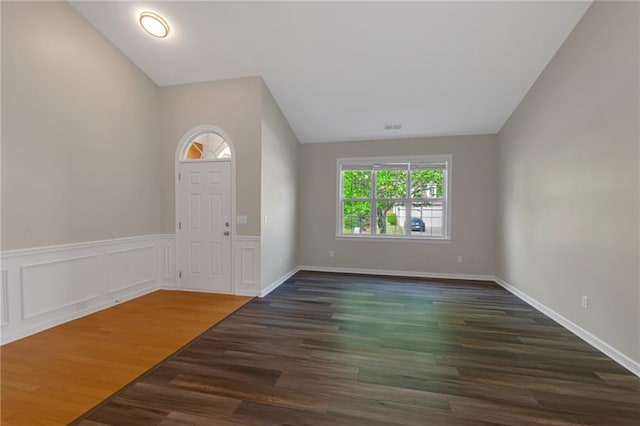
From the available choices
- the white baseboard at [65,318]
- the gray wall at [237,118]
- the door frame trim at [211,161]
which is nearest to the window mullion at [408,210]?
the gray wall at [237,118]

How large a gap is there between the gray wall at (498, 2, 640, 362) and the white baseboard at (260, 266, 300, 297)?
3691 mm

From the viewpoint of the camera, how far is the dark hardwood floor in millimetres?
1707

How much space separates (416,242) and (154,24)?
5.16 meters

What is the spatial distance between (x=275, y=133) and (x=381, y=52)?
6.41ft

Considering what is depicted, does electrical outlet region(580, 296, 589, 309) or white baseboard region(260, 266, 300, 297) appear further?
white baseboard region(260, 266, 300, 297)

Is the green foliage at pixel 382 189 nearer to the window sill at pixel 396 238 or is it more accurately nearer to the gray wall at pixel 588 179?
the window sill at pixel 396 238

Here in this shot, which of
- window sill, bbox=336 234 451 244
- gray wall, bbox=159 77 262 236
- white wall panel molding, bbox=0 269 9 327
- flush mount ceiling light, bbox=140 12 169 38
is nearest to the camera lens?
white wall panel molding, bbox=0 269 9 327

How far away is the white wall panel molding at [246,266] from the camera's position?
4.00 meters

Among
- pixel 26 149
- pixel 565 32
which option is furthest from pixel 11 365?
pixel 565 32

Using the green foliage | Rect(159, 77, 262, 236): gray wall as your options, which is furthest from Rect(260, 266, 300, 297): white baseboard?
the green foliage

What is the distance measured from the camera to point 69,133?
312cm

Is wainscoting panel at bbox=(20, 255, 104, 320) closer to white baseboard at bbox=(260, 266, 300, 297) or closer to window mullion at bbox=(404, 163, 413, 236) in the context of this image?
white baseboard at bbox=(260, 266, 300, 297)

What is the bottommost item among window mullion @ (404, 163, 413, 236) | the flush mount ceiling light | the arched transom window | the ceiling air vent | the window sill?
the window sill

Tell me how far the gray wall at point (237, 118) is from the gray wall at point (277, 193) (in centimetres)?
13
